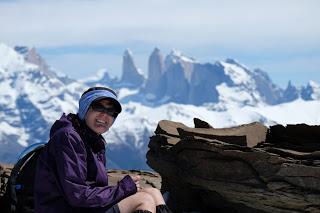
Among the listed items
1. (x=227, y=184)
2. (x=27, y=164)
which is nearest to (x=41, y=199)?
(x=27, y=164)

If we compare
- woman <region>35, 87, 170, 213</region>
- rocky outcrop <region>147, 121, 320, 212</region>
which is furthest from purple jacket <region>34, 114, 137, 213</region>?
rocky outcrop <region>147, 121, 320, 212</region>

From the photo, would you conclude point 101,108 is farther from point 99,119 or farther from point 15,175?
point 15,175

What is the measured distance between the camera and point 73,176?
34.2ft

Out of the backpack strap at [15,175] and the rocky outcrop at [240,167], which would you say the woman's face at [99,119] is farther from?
the rocky outcrop at [240,167]

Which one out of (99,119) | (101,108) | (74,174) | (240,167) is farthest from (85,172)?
(240,167)

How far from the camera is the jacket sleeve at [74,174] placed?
10398mm

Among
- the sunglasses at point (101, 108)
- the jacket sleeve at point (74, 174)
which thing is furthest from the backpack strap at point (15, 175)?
the jacket sleeve at point (74, 174)

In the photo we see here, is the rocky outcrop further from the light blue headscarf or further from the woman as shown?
the light blue headscarf

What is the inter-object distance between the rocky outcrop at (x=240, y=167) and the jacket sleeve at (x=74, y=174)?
14.7 ft

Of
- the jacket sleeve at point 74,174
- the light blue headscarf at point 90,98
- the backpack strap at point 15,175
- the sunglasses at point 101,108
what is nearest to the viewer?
the jacket sleeve at point 74,174

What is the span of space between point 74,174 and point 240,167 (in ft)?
17.0

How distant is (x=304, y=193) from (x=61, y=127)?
19.2ft

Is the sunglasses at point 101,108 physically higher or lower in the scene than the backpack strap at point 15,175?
higher

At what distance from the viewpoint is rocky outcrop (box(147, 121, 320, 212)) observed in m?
13.2
